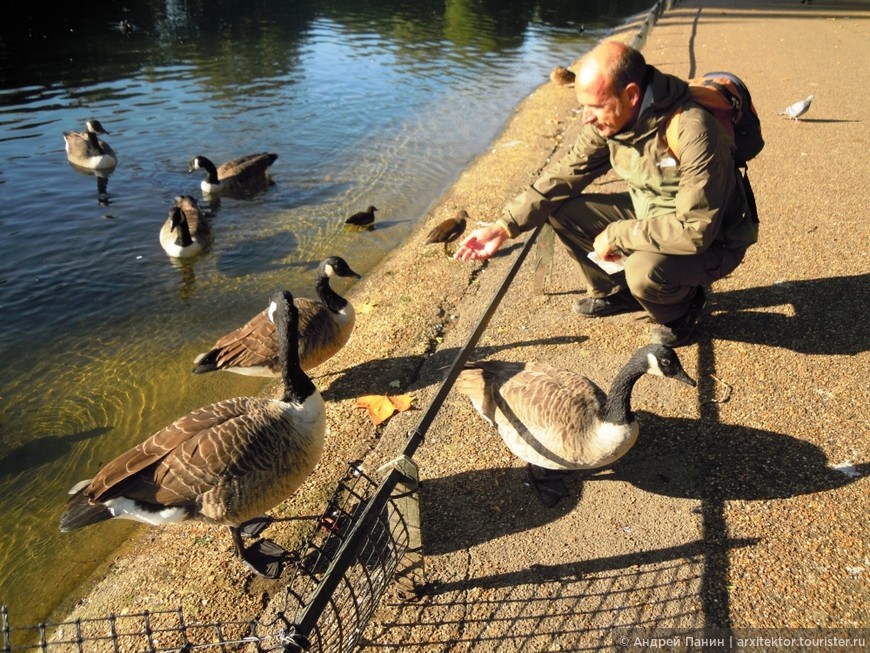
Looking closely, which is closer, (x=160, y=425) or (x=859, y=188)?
(x=160, y=425)

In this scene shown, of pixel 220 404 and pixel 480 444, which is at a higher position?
pixel 220 404

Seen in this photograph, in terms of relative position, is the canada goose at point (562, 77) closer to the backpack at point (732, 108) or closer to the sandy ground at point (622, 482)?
the sandy ground at point (622, 482)

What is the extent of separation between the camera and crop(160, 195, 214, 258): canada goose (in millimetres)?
8305

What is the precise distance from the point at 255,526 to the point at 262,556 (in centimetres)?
41

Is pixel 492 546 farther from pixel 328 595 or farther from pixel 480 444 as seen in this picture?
pixel 328 595

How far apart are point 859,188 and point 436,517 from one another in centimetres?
777

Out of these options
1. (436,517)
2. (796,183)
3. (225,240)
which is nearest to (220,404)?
(436,517)

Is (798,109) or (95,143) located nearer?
(798,109)

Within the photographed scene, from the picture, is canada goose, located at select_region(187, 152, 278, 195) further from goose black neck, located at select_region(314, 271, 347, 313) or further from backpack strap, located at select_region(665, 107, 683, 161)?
backpack strap, located at select_region(665, 107, 683, 161)

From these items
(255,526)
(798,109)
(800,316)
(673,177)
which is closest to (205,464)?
(255,526)

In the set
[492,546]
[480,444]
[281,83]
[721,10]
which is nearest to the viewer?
[492,546]

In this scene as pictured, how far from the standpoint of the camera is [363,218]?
9133 mm

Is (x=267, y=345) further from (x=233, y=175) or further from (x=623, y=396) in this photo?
(x=233, y=175)

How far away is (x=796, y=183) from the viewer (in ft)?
27.5
